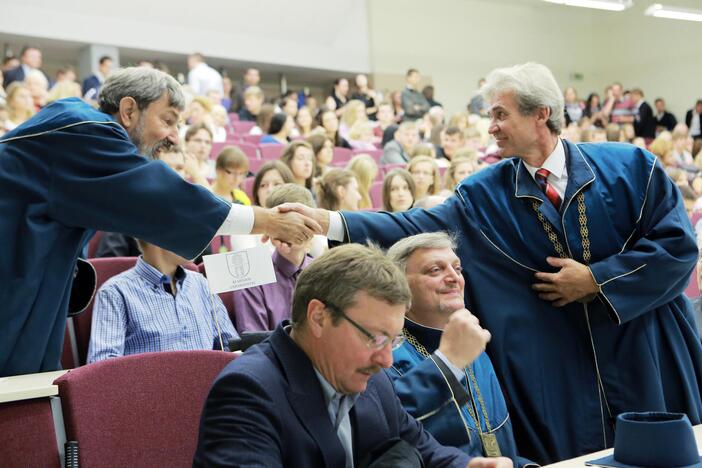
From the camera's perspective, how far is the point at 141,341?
316 centimetres

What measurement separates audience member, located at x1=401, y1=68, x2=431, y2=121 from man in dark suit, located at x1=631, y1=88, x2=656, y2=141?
4.55 meters

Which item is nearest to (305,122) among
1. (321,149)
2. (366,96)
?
(321,149)

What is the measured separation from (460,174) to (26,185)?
427 centimetres

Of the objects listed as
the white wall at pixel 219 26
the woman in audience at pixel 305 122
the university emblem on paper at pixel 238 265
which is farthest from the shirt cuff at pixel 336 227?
the white wall at pixel 219 26

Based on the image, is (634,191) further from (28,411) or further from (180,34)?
(180,34)

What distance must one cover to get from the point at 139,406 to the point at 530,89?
5.30ft

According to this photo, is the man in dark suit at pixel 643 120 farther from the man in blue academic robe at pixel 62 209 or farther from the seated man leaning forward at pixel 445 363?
the man in blue academic robe at pixel 62 209

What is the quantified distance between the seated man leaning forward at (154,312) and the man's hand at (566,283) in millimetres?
1269

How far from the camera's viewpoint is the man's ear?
2646 millimetres

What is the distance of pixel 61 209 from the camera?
2.39 m

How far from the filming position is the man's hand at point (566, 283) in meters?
2.66

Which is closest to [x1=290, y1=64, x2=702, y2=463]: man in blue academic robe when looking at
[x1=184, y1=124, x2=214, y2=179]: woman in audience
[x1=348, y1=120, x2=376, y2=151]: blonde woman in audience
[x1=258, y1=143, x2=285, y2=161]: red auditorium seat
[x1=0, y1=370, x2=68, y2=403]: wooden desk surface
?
[x1=0, y1=370, x2=68, y2=403]: wooden desk surface

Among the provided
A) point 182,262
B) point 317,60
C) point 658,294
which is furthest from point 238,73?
point 658,294

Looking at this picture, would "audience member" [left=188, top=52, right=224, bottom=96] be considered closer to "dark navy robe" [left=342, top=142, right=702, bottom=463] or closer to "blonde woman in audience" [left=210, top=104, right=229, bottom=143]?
"blonde woman in audience" [left=210, top=104, right=229, bottom=143]
